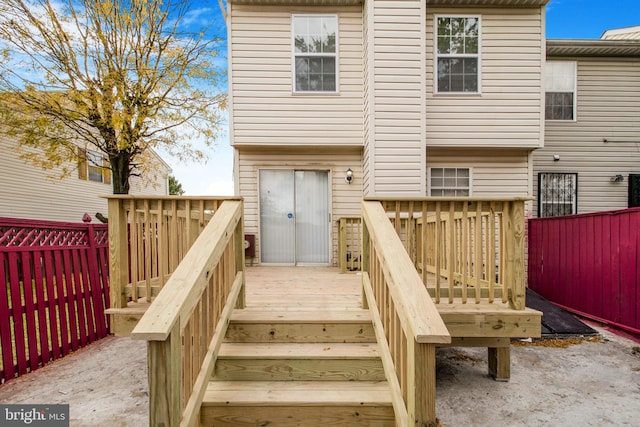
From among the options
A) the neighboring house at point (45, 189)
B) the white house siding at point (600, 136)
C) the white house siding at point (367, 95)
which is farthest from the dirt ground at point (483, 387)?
the neighboring house at point (45, 189)

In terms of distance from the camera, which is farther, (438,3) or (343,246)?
(438,3)

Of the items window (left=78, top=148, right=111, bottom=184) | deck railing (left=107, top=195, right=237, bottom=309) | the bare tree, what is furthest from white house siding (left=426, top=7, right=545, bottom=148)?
window (left=78, top=148, right=111, bottom=184)

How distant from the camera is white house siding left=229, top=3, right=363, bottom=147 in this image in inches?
243

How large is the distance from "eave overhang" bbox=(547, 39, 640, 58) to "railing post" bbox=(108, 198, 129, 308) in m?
8.82

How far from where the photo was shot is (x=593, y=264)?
4977mm

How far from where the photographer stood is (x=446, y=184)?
672 centimetres

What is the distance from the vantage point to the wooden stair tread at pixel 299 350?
7.96ft

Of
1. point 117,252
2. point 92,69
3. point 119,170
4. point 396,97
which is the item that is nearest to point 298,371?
point 117,252

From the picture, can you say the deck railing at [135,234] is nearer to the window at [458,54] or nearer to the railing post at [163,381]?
the railing post at [163,381]

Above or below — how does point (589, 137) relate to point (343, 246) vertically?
above

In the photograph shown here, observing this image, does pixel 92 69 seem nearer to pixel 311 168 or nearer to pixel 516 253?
pixel 311 168

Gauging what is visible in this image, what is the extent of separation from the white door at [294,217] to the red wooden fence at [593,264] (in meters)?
4.19

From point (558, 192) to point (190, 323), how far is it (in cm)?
847

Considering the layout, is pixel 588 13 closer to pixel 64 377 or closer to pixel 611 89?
pixel 611 89
